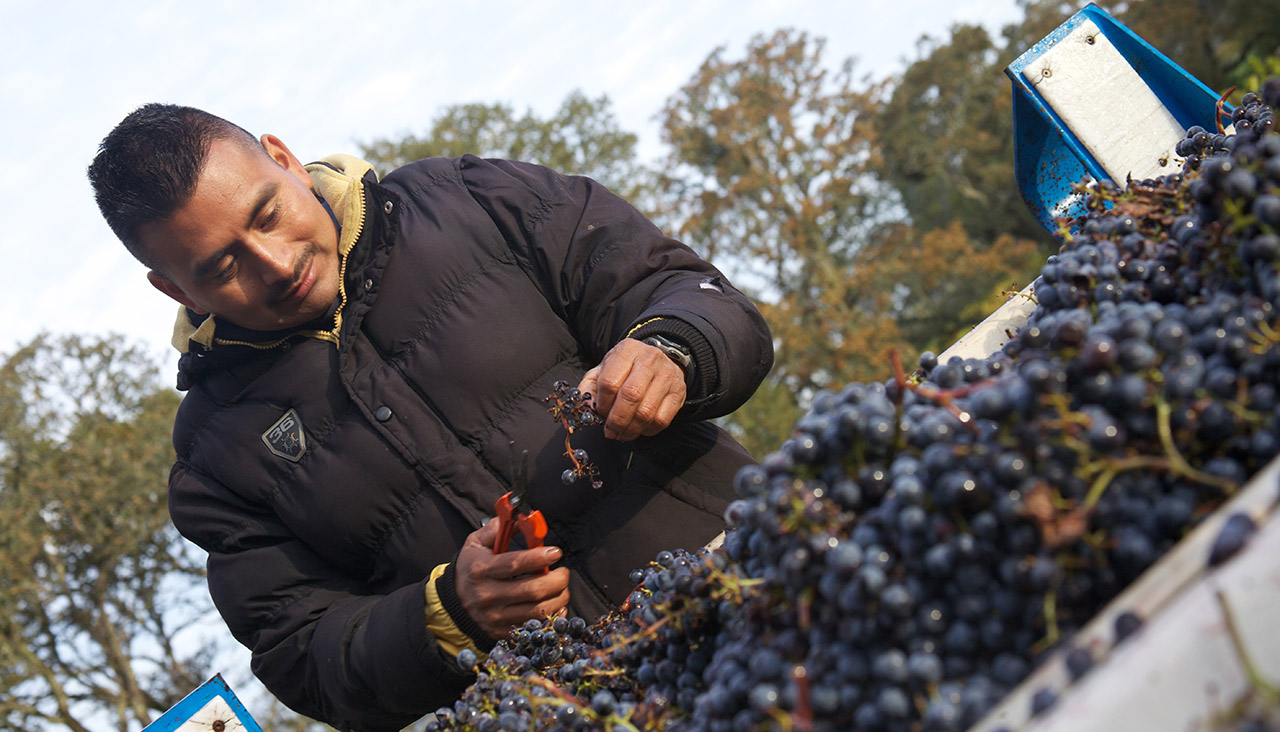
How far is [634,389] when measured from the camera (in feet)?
5.70

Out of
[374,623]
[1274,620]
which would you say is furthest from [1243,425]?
[374,623]

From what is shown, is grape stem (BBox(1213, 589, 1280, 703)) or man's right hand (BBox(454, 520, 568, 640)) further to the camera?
man's right hand (BBox(454, 520, 568, 640))

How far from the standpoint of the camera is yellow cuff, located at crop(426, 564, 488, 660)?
177 centimetres

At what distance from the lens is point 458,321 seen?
227 centimetres

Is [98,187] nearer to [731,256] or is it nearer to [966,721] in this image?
[966,721]

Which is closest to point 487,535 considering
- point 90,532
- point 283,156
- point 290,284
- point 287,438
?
point 287,438

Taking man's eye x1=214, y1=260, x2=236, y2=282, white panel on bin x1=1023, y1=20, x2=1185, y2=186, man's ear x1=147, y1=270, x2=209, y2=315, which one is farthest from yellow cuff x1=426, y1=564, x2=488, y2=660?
A: white panel on bin x1=1023, y1=20, x2=1185, y2=186

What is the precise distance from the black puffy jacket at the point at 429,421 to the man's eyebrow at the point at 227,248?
18cm

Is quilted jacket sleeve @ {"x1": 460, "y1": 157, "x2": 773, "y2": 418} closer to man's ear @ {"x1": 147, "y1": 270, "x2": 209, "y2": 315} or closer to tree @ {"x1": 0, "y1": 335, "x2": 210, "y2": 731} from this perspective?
man's ear @ {"x1": 147, "y1": 270, "x2": 209, "y2": 315}

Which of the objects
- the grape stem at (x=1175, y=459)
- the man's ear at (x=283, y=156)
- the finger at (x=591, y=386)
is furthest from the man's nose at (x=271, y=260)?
the grape stem at (x=1175, y=459)

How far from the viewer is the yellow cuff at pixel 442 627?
1.77 metres

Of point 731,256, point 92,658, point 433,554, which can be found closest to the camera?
point 433,554

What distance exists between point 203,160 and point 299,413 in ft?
2.15

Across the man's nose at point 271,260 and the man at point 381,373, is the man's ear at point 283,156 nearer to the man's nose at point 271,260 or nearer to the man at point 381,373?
the man at point 381,373
